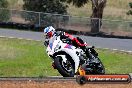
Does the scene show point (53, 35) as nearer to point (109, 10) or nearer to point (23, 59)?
point (23, 59)

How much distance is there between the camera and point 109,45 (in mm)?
32312

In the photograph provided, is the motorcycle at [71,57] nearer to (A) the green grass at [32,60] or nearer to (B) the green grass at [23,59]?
(A) the green grass at [32,60]

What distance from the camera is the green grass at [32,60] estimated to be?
2103cm

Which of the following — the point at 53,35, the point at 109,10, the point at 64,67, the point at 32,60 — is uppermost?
the point at 53,35

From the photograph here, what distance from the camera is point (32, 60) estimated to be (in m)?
24.1

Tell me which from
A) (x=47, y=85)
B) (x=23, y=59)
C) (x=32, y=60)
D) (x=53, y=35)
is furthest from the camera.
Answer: (x=23, y=59)

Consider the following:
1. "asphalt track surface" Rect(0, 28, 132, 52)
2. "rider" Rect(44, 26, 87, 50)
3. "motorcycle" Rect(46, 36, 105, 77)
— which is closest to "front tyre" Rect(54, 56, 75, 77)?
"motorcycle" Rect(46, 36, 105, 77)

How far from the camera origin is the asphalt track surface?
104 ft

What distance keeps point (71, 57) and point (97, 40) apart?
20252 mm

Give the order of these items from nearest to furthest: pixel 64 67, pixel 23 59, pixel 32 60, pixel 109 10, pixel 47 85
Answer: pixel 47 85 < pixel 64 67 < pixel 32 60 < pixel 23 59 < pixel 109 10

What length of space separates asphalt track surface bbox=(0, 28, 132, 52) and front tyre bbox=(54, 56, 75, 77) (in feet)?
50.6

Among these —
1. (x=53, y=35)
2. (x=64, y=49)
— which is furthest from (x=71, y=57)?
(x=53, y=35)

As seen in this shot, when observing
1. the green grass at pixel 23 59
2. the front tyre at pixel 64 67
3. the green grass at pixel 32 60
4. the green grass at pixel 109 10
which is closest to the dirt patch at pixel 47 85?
the front tyre at pixel 64 67

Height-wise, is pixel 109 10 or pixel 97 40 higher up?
pixel 97 40
